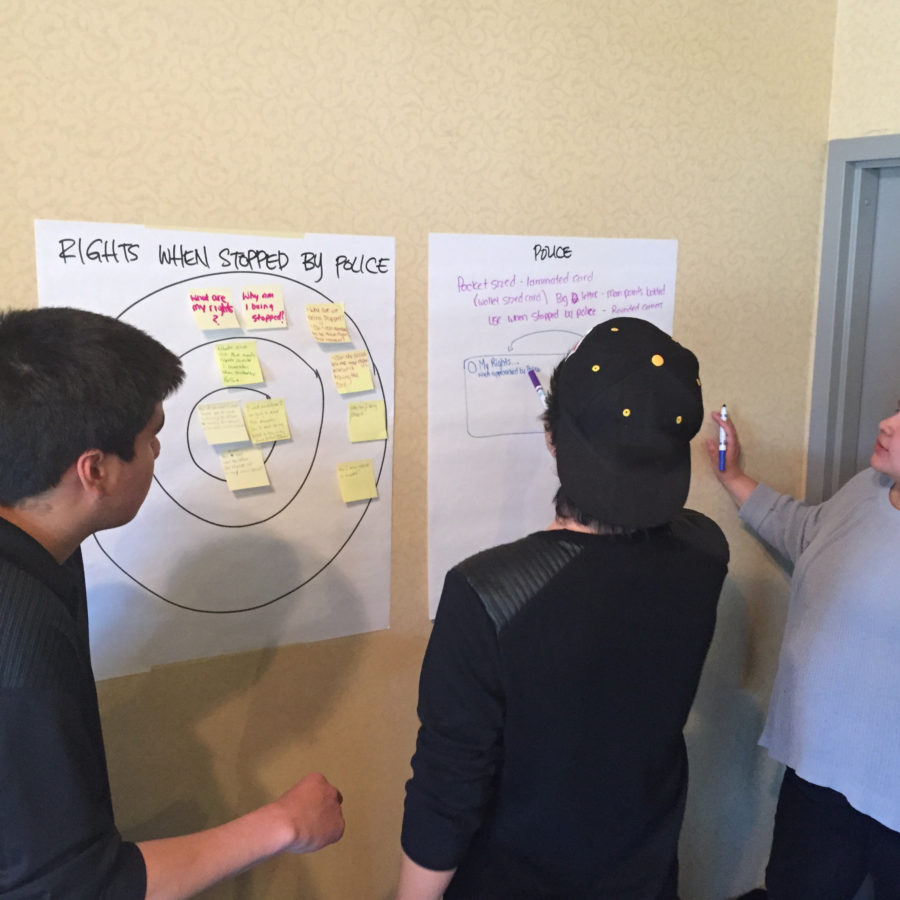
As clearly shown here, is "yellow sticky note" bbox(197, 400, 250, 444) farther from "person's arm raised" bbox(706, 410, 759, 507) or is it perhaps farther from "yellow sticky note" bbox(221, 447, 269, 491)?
"person's arm raised" bbox(706, 410, 759, 507)

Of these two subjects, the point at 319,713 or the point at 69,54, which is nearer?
the point at 69,54

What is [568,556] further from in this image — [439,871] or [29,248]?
[29,248]

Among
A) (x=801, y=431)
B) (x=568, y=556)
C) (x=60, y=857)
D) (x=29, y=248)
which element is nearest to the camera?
(x=60, y=857)

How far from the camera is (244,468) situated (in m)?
1.14

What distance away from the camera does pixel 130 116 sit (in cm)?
100

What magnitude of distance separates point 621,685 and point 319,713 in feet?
2.03

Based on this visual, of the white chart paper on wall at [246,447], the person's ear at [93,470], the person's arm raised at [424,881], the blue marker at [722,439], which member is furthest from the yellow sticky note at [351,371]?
the blue marker at [722,439]

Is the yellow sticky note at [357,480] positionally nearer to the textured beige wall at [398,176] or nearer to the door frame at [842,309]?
the textured beige wall at [398,176]

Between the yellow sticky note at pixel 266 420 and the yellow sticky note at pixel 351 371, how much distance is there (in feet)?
0.32

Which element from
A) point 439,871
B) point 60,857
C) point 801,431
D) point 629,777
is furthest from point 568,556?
point 801,431

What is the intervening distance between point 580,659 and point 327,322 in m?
0.64

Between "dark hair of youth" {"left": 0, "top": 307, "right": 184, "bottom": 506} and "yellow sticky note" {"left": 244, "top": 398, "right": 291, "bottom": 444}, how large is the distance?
0.34 meters

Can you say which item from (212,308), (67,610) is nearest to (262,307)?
(212,308)

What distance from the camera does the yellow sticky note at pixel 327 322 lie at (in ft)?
3.77
